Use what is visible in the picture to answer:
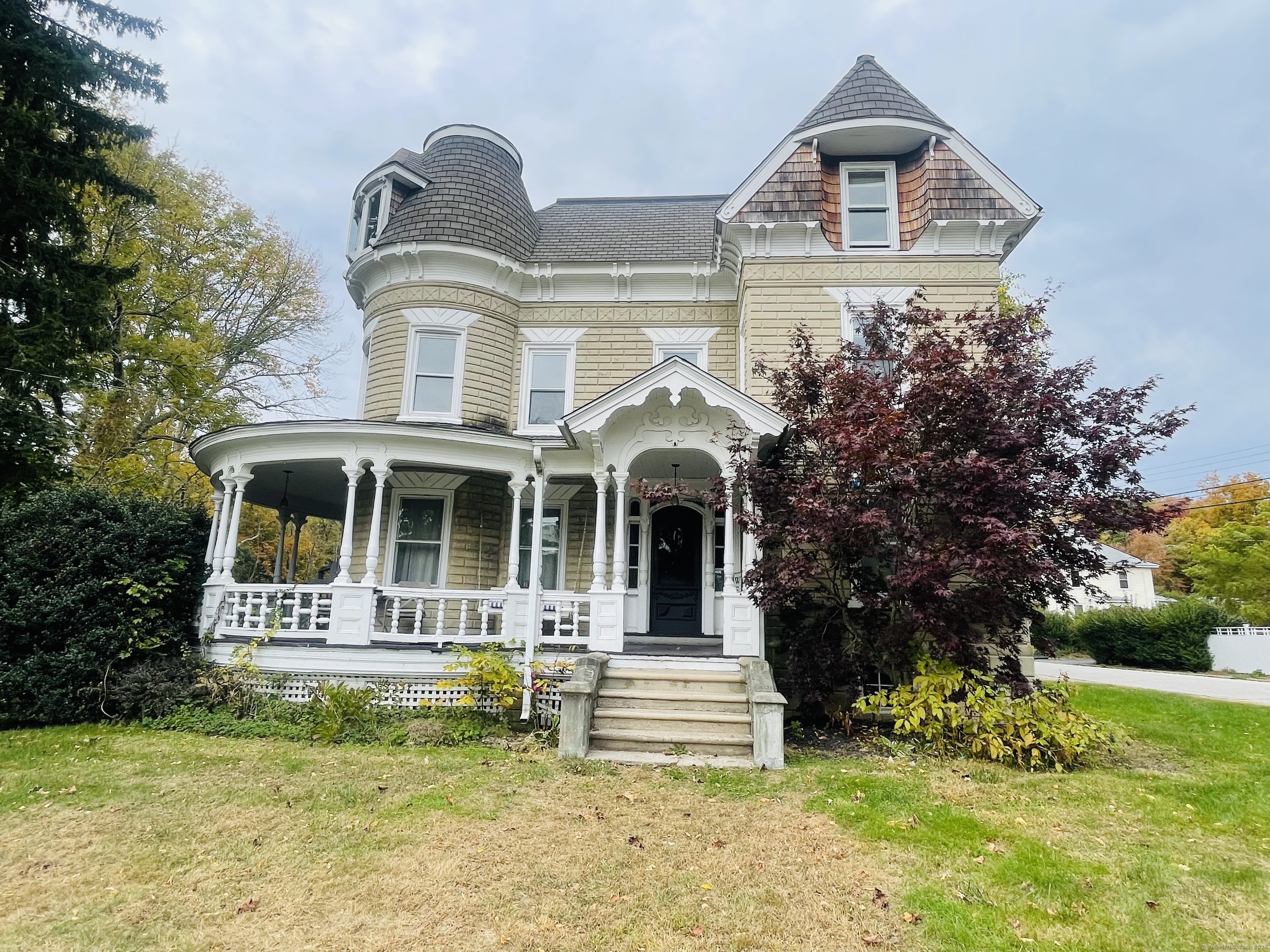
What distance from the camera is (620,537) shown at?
9.43 metres

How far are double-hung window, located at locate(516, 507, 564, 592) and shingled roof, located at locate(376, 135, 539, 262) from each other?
5014 millimetres

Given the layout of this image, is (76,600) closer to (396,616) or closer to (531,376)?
(396,616)

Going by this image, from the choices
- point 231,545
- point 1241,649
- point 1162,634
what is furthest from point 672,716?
point 1241,649

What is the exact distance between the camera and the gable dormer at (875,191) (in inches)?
444

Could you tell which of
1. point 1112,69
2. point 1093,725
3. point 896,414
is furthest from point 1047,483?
point 1112,69

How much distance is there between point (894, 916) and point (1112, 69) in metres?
27.5

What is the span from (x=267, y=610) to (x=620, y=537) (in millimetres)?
5177

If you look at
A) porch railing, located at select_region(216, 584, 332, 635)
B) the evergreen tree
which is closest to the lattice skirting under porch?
porch railing, located at select_region(216, 584, 332, 635)

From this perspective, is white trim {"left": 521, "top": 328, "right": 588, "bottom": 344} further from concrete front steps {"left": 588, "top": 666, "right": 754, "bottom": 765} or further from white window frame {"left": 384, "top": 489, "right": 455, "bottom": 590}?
concrete front steps {"left": 588, "top": 666, "right": 754, "bottom": 765}

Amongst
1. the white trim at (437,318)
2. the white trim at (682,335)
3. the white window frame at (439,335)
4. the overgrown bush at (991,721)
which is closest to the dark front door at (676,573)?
the white trim at (682,335)

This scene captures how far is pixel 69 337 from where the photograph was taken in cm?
956

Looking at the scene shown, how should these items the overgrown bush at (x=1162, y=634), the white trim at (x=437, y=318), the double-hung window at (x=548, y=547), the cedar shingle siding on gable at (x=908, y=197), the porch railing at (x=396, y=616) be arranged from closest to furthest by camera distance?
the porch railing at (x=396, y=616), the cedar shingle siding on gable at (x=908, y=197), the double-hung window at (x=548, y=547), the white trim at (x=437, y=318), the overgrown bush at (x=1162, y=634)

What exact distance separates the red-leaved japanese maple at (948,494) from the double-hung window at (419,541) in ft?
19.6

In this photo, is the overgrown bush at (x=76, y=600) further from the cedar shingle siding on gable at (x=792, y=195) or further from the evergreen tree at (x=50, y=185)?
the cedar shingle siding on gable at (x=792, y=195)
